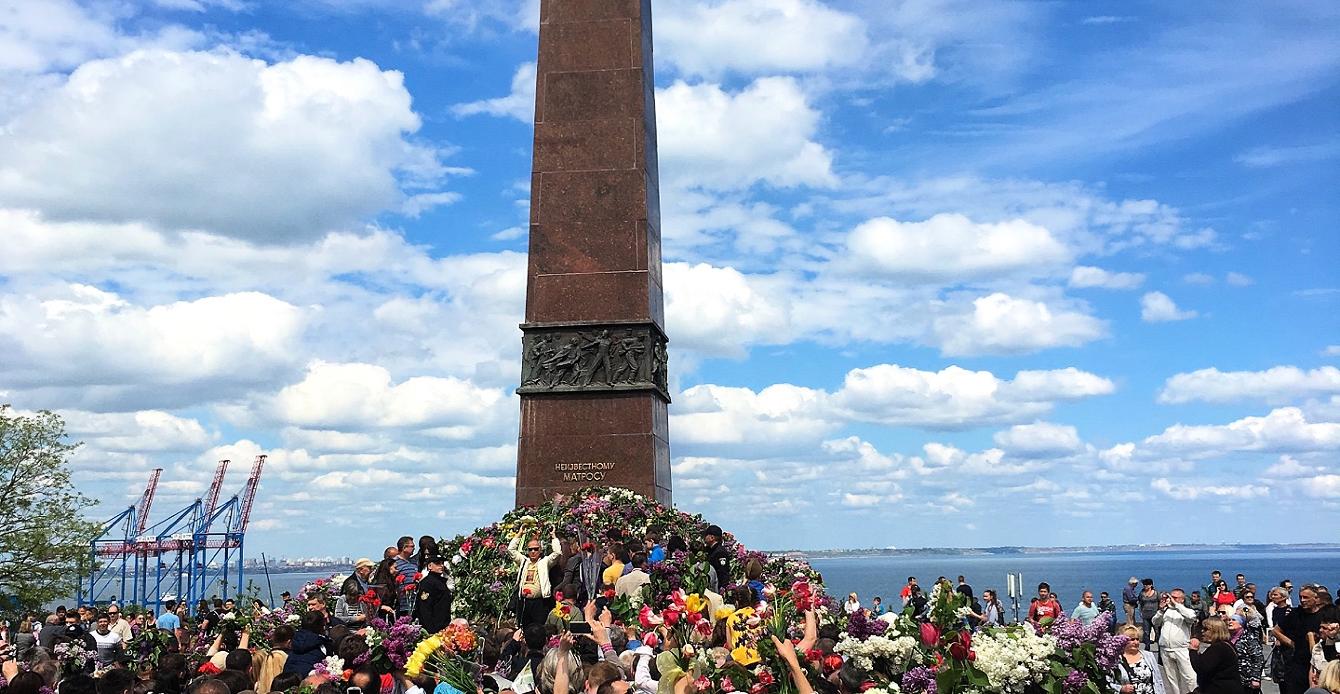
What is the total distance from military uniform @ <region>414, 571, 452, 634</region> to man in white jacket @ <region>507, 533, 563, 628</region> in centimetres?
94

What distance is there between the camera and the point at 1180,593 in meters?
15.1

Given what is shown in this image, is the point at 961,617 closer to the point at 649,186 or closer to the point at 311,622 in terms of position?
the point at 311,622

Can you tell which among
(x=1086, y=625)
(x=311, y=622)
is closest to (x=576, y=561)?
(x=311, y=622)

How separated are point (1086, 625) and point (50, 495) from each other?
36.9 metres

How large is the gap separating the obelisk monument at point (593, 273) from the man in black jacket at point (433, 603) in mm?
8230

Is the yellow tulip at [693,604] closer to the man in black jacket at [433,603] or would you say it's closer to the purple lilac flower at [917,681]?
the purple lilac flower at [917,681]

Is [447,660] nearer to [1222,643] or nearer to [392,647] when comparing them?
[392,647]

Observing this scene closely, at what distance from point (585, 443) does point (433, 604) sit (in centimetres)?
873

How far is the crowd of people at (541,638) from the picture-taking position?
8.30m

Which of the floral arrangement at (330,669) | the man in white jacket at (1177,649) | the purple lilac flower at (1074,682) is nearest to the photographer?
the purple lilac flower at (1074,682)

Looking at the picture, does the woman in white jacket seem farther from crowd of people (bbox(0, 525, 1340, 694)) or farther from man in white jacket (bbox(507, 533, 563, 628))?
man in white jacket (bbox(507, 533, 563, 628))

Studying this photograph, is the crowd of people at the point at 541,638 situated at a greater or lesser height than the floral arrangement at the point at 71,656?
greater

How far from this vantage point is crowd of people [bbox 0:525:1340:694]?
27.2 ft

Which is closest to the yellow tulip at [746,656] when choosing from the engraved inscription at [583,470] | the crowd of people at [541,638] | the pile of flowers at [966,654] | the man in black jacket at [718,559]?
the crowd of people at [541,638]
